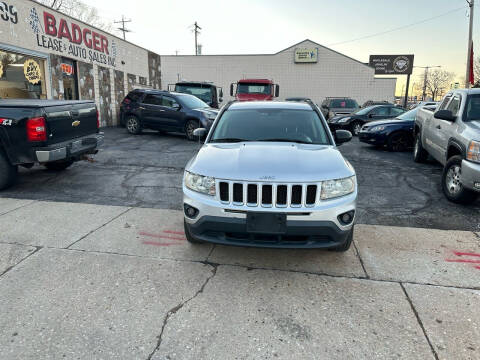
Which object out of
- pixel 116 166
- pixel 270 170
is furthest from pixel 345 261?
pixel 116 166

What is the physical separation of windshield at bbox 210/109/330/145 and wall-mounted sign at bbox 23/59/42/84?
10.5 m

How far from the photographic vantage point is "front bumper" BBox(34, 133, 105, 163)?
5430 mm

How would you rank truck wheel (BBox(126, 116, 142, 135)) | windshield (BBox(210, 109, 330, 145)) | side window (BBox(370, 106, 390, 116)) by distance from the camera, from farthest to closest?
side window (BBox(370, 106, 390, 116)) < truck wheel (BBox(126, 116, 142, 135)) < windshield (BBox(210, 109, 330, 145))

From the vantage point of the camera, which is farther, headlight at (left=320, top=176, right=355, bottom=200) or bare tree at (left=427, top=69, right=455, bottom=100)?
bare tree at (left=427, top=69, right=455, bottom=100)

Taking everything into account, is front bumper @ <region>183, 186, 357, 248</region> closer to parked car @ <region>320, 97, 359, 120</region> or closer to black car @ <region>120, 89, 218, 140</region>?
black car @ <region>120, 89, 218, 140</region>

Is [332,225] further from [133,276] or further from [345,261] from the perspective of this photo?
[133,276]

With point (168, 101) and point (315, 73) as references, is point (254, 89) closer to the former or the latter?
point (168, 101)

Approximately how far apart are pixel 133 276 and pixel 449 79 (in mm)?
95189

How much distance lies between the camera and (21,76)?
456 inches

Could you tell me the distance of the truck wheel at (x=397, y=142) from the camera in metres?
10.5

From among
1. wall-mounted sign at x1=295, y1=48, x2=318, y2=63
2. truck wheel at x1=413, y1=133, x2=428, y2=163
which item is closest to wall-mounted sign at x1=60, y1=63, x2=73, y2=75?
truck wheel at x1=413, y1=133, x2=428, y2=163

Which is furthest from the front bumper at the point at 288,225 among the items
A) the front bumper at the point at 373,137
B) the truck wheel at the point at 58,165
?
the front bumper at the point at 373,137

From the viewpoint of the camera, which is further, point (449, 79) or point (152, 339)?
point (449, 79)

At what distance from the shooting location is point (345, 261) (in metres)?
3.60
